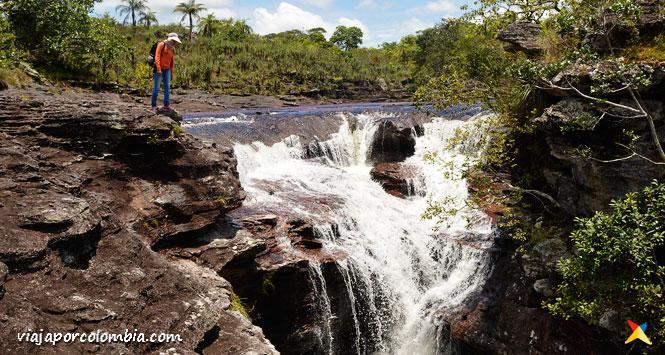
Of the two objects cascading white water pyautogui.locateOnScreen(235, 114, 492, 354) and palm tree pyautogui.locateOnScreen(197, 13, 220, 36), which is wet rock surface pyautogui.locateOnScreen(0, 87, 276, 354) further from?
palm tree pyautogui.locateOnScreen(197, 13, 220, 36)

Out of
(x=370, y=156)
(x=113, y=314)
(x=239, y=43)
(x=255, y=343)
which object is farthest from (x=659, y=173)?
(x=239, y=43)

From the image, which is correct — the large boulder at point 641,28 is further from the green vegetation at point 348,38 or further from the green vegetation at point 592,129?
the green vegetation at point 348,38

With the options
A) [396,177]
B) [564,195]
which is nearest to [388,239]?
[564,195]

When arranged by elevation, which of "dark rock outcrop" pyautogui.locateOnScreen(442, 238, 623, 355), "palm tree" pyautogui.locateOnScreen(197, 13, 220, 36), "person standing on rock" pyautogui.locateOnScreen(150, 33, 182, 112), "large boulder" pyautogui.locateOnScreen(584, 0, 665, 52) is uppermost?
"palm tree" pyautogui.locateOnScreen(197, 13, 220, 36)

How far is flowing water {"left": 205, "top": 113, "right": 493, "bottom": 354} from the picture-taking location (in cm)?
1102

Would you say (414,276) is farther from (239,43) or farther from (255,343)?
(239,43)

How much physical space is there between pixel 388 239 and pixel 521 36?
626 cm

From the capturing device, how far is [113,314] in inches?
192

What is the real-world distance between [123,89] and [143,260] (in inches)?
1013

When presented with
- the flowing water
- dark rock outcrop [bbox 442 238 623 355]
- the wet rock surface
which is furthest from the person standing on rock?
dark rock outcrop [bbox 442 238 623 355]

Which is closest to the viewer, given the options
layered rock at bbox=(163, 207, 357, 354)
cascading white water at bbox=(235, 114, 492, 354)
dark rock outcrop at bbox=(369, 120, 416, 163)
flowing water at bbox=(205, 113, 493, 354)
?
layered rock at bbox=(163, 207, 357, 354)

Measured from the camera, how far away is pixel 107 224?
627 cm

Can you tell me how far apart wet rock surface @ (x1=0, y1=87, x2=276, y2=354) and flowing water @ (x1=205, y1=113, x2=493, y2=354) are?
3.34 meters

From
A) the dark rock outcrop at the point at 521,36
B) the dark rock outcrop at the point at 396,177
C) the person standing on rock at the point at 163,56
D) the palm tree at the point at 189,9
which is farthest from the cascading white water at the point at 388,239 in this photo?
the palm tree at the point at 189,9
